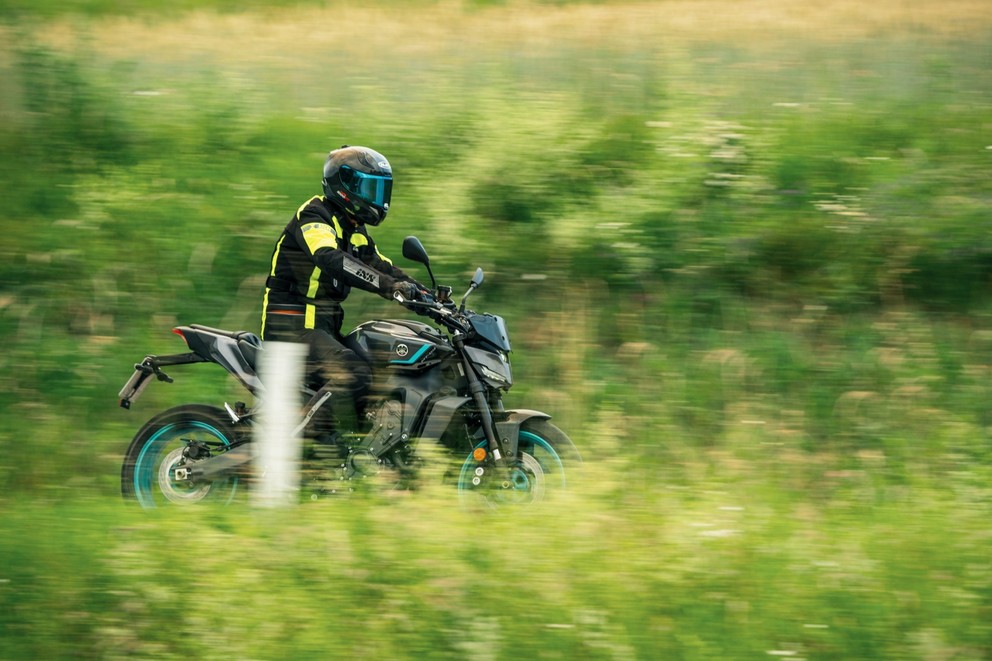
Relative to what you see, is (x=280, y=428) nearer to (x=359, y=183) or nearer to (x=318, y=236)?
(x=318, y=236)

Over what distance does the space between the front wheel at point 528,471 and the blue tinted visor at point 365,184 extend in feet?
5.21

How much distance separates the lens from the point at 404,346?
6621 millimetres

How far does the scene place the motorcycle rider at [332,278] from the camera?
6547 millimetres

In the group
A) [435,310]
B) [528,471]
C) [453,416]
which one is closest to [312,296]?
[435,310]

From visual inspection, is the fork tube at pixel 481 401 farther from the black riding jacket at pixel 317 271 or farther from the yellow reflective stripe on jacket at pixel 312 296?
the yellow reflective stripe on jacket at pixel 312 296

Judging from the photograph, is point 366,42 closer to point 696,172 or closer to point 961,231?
point 696,172

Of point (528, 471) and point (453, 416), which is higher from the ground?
point (453, 416)

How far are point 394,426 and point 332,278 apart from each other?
934 millimetres

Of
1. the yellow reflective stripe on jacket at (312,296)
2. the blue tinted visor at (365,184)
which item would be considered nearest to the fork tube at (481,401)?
the yellow reflective stripe on jacket at (312,296)

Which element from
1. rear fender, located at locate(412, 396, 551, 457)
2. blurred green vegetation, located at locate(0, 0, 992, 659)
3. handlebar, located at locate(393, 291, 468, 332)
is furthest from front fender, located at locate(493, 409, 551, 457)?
handlebar, located at locate(393, 291, 468, 332)

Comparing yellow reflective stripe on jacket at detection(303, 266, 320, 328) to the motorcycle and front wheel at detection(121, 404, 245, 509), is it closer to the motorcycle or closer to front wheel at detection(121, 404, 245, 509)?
the motorcycle

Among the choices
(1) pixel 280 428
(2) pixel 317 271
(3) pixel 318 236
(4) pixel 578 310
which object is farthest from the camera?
(4) pixel 578 310

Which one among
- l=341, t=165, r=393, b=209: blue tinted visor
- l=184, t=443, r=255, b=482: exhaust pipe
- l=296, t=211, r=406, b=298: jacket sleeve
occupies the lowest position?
l=184, t=443, r=255, b=482: exhaust pipe

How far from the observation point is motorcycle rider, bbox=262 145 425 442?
6.55 meters
